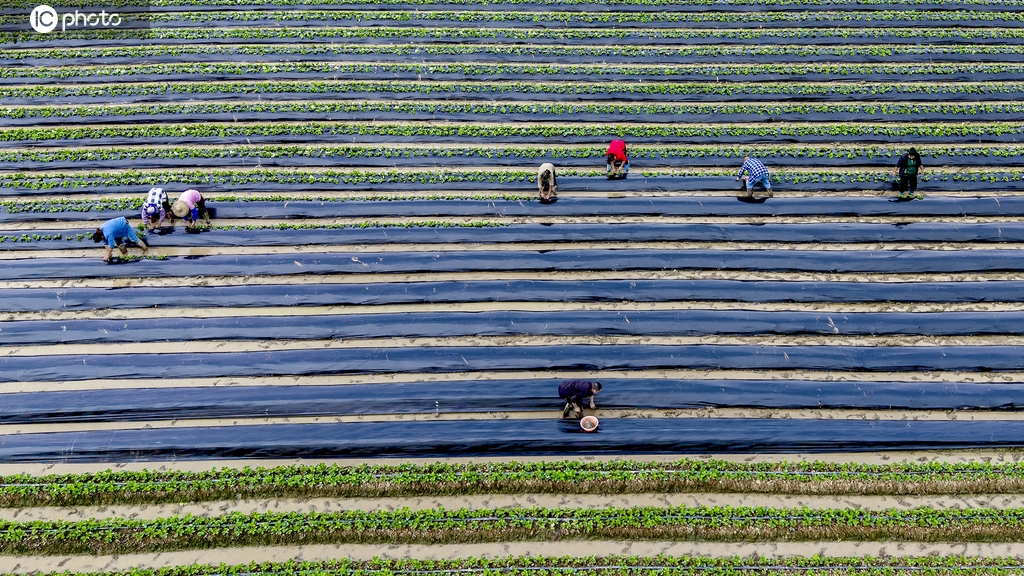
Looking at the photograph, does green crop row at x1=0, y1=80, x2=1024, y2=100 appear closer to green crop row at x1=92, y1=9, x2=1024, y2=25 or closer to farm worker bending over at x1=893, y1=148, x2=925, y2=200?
green crop row at x1=92, y1=9, x2=1024, y2=25

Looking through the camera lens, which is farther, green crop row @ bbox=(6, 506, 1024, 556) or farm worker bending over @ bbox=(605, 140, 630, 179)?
farm worker bending over @ bbox=(605, 140, 630, 179)

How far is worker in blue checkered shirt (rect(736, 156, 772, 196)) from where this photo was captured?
15008 millimetres

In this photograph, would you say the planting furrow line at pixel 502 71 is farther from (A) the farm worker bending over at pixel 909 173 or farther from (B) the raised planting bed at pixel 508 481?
(B) the raised planting bed at pixel 508 481

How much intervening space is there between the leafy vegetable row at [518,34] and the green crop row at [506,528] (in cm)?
1461

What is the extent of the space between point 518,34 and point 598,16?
103 inches

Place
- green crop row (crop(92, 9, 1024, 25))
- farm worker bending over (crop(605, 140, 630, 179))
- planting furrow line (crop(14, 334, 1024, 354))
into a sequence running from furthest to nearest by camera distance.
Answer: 1. green crop row (crop(92, 9, 1024, 25))
2. farm worker bending over (crop(605, 140, 630, 179))
3. planting furrow line (crop(14, 334, 1024, 354))

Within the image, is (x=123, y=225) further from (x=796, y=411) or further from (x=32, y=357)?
(x=796, y=411)

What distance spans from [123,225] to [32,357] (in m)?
2.98

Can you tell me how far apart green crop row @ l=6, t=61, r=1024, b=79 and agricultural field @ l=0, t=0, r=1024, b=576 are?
12cm

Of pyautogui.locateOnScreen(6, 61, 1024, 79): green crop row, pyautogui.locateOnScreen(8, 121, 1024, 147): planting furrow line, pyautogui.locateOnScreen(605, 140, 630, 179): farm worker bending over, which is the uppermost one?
pyautogui.locateOnScreen(6, 61, 1024, 79): green crop row

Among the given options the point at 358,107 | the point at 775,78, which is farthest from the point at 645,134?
the point at 358,107

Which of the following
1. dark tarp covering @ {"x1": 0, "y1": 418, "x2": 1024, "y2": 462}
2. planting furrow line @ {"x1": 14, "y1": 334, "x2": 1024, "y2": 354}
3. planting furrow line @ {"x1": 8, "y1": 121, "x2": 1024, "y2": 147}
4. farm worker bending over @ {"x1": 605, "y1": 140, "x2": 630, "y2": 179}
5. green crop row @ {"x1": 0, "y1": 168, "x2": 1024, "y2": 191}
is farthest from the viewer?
planting furrow line @ {"x1": 8, "y1": 121, "x2": 1024, "y2": 147}

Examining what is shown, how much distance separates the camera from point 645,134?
17125 millimetres

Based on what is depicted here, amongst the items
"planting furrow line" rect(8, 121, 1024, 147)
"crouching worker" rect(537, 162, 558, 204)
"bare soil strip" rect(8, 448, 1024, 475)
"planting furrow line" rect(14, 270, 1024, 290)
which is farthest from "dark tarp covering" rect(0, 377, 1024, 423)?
"planting furrow line" rect(8, 121, 1024, 147)
